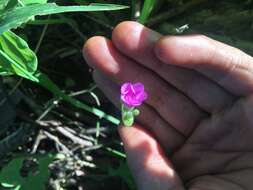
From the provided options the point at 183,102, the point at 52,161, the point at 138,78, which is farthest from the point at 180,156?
the point at 52,161

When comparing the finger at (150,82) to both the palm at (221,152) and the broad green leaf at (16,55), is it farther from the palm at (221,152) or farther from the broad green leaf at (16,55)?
the broad green leaf at (16,55)

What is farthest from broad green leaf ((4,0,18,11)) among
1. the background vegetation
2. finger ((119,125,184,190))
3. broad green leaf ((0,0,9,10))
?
finger ((119,125,184,190))

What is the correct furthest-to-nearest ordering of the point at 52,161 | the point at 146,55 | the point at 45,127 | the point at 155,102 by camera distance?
the point at 45,127, the point at 52,161, the point at 155,102, the point at 146,55

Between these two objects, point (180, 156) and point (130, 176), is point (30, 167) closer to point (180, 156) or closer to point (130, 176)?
point (130, 176)

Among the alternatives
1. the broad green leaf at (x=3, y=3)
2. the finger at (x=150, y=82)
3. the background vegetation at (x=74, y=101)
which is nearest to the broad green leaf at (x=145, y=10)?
the background vegetation at (x=74, y=101)

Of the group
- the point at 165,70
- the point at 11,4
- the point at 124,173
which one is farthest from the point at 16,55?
the point at 124,173
